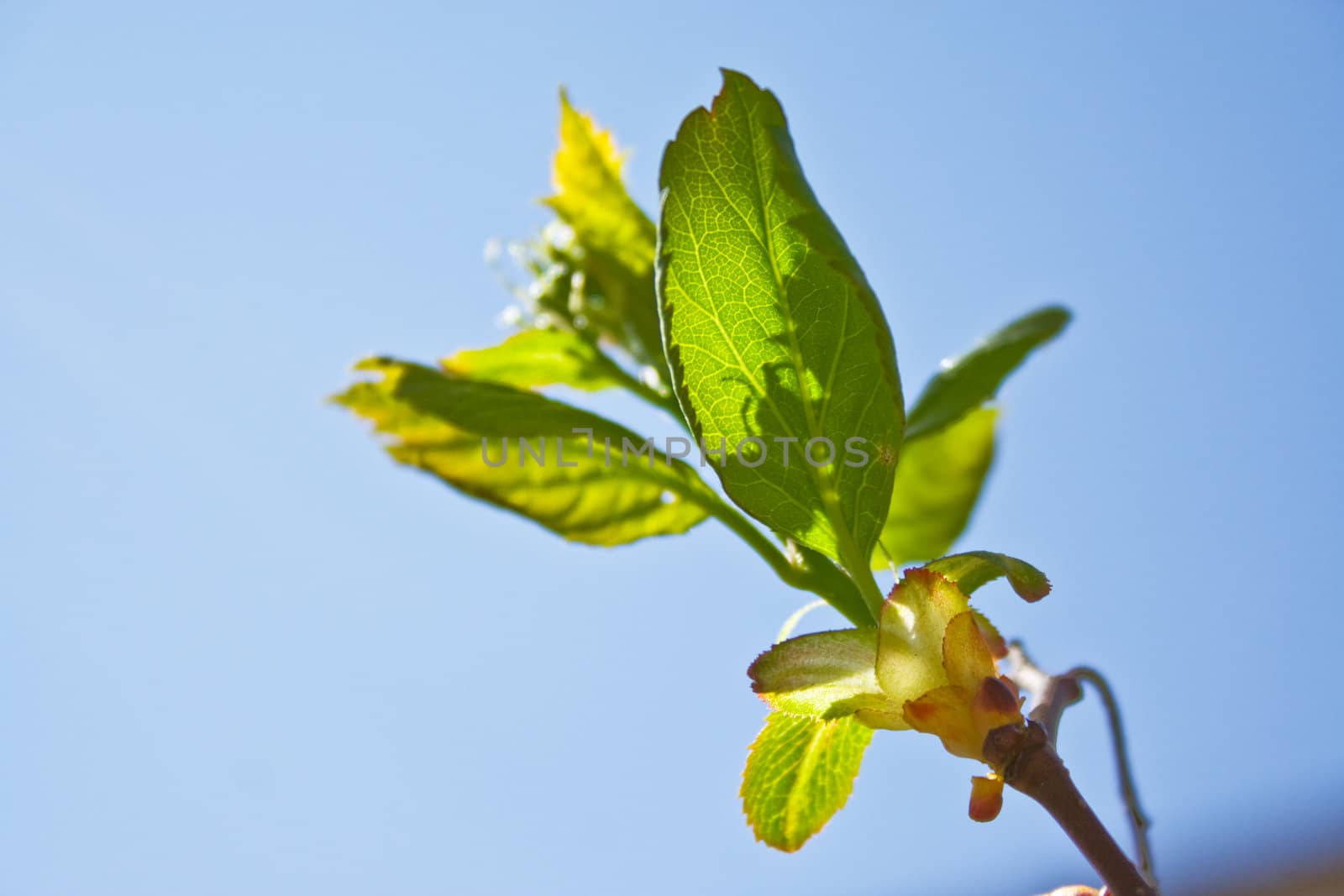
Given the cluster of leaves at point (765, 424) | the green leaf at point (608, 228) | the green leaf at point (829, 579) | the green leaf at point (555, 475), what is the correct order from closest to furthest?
1. the cluster of leaves at point (765, 424)
2. the green leaf at point (829, 579)
3. the green leaf at point (555, 475)
4. the green leaf at point (608, 228)

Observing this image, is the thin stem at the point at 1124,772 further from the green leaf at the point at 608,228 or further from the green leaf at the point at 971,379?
the green leaf at the point at 608,228

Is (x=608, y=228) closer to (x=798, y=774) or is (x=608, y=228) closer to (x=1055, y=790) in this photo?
(x=798, y=774)

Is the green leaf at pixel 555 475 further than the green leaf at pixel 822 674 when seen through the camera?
Yes

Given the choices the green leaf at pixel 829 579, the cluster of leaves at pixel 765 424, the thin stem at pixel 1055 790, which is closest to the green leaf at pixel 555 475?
the cluster of leaves at pixel 765 424

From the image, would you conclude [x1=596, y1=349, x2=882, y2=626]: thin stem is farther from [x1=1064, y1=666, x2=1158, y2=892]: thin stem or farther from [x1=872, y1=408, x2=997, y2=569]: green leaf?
[x1=872, y1=408, x2=997, y2=569]: green leaf

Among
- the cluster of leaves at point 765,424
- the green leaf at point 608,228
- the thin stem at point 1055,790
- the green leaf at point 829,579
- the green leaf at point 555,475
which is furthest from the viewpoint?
the green leaf at point 608,228

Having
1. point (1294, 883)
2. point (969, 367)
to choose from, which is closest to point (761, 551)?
point (969, 367)

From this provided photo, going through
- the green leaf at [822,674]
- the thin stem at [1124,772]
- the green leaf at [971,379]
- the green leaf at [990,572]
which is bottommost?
the thin stem at [1124,772]

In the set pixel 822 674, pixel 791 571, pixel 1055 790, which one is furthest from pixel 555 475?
pixel 1055 790
